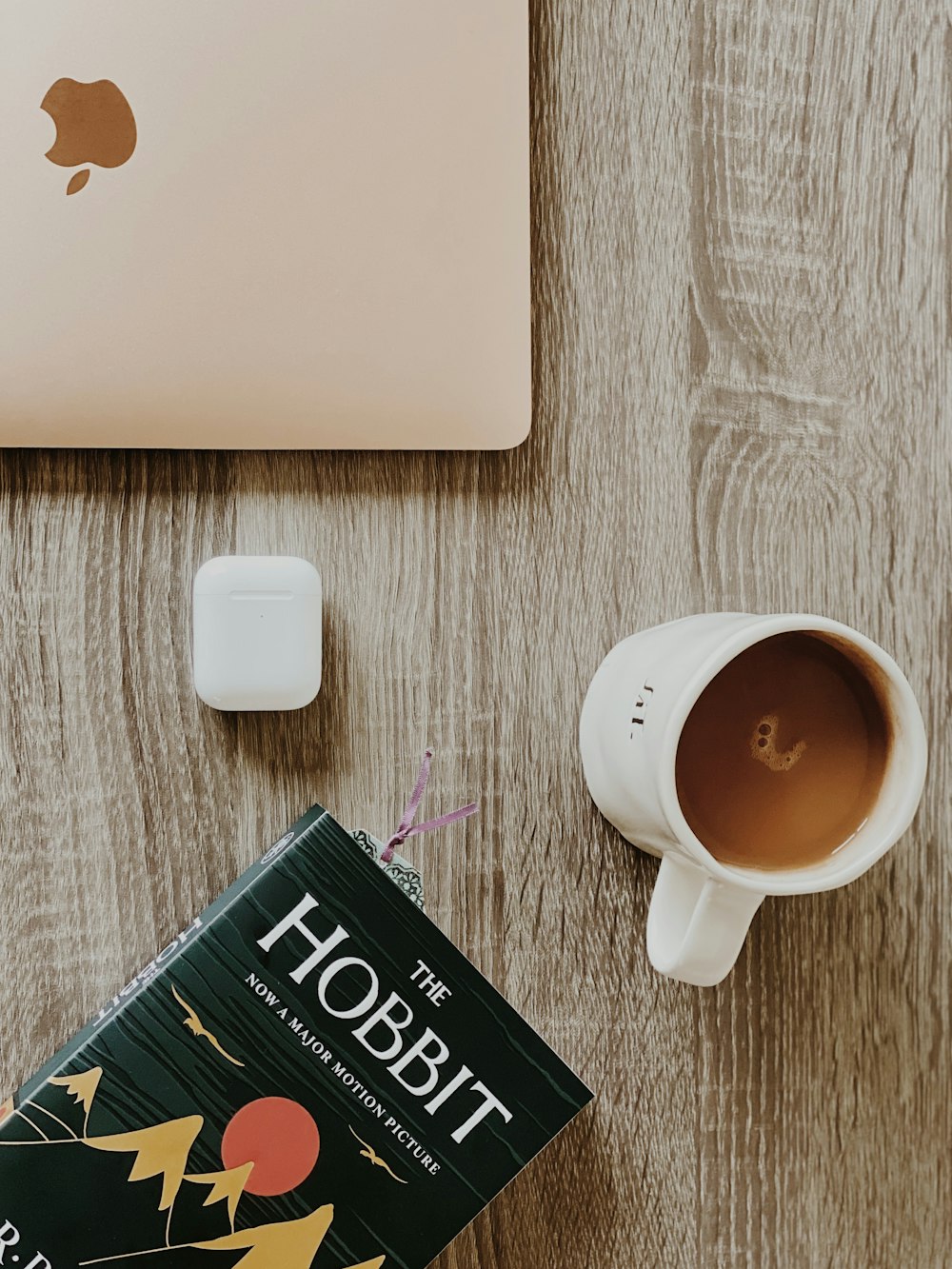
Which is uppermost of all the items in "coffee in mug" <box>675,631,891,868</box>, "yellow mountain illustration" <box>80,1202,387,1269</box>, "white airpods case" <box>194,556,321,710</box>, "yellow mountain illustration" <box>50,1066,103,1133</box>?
"white airpods case" <box>194,556,321,710</box>

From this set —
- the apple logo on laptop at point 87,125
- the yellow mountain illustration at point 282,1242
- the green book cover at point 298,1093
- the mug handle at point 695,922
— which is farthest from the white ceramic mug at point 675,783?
the apple logo on laptop at point 87,125

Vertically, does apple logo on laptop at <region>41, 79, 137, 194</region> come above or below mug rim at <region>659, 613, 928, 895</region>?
above

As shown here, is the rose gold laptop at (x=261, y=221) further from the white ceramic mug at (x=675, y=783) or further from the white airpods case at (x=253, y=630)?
the white ceramic mug at (x=675, y=783)

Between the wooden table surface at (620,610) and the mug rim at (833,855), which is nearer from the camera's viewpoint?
the mug rim at (833,855)

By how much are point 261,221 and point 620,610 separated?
11.5 inches

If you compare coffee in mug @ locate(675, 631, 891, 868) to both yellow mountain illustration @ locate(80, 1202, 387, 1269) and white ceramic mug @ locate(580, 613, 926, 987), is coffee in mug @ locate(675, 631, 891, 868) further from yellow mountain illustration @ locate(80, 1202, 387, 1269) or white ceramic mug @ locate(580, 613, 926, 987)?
yellow mountain illustration @ locate(80, 1202, 387, 1269)

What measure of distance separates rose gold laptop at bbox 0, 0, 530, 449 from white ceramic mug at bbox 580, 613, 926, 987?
176 millimetres

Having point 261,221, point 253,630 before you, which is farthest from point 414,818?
point 261,221

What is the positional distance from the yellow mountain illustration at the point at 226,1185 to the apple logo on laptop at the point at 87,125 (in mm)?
499

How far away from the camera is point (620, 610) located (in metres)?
0.61

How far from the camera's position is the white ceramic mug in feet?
1.58

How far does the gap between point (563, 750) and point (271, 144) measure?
0.37m

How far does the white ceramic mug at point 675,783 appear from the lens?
48cm

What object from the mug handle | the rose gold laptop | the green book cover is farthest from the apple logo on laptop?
the mug handle
